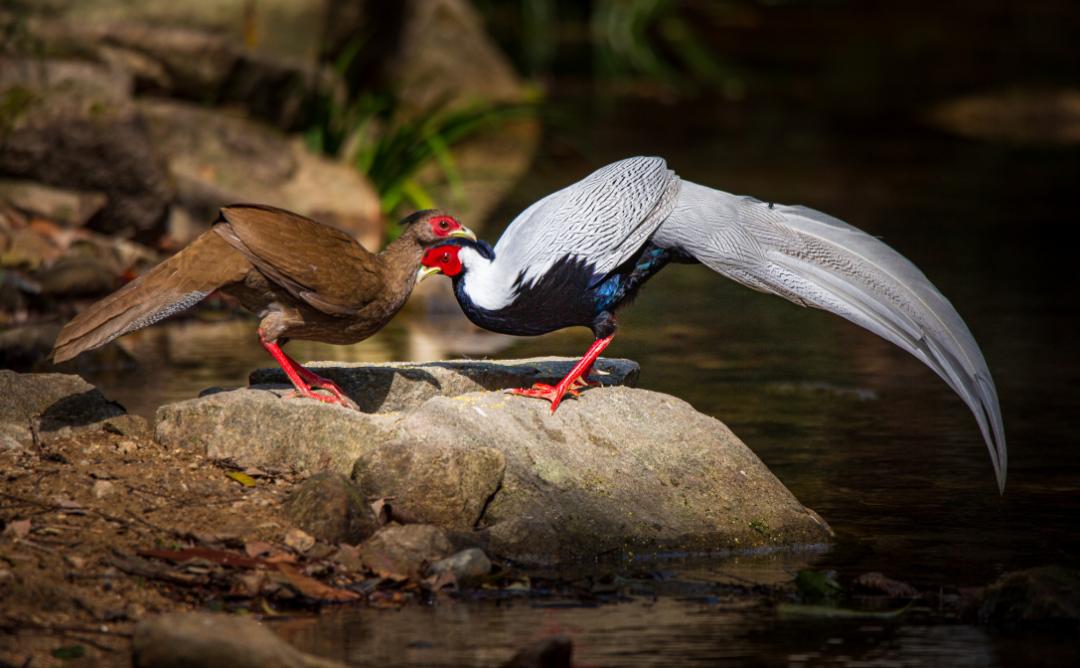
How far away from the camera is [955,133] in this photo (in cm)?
2095

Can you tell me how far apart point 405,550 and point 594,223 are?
157cm

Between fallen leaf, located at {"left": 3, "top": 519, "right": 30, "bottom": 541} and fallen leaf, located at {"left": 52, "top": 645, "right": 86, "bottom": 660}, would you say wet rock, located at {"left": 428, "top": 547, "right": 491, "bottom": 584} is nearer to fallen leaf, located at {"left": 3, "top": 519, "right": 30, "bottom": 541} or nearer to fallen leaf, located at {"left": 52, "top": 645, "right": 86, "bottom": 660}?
fallen leaf, located at {"left": 52, "top": 645, "right": 86, "bottom": 660}

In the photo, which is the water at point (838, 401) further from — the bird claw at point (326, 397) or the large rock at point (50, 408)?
the large rock at point (50, 408)

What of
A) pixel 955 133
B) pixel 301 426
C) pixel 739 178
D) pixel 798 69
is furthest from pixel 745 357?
pixel 798 69

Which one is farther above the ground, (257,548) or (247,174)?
(247,174)

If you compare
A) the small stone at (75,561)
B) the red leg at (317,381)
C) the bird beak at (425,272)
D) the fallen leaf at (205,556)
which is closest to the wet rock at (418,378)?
the red leg at (317,381)

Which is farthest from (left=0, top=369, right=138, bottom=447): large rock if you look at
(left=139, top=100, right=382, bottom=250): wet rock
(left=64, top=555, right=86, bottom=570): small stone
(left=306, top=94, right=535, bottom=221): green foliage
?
(left=306, top=94, right=535, bottom=221): green foliage

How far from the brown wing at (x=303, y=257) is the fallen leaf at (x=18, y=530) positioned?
133 centimetres

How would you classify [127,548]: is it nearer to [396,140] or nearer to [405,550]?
[405,550]

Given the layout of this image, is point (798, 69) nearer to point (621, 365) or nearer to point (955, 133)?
point (955, 133)

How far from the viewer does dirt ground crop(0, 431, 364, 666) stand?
5238mm

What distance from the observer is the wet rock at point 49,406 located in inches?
255

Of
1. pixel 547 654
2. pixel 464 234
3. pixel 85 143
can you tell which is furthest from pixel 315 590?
pixel 85 143

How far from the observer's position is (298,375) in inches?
261
